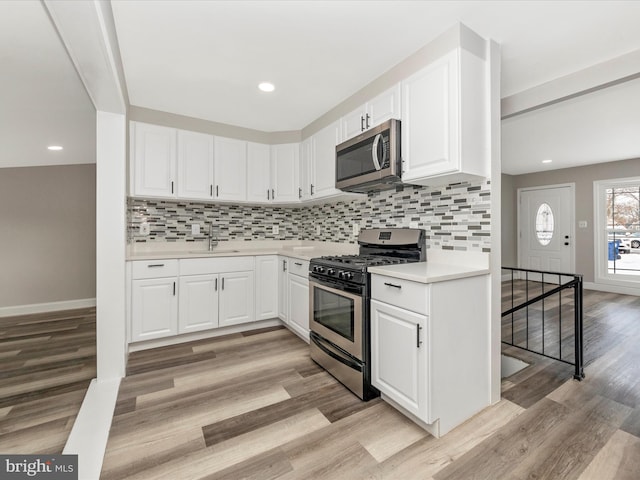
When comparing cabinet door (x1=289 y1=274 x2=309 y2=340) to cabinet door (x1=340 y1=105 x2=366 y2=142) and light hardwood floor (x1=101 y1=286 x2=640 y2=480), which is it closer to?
light hardwood floor (x1=101 y1=286 x2=640 y2=480)

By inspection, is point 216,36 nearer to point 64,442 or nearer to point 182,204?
point 182,204

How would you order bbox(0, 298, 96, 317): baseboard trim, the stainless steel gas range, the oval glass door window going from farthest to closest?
1. the oval glass door window
2. bbox(0, 298, 96, 317): baseboard trim
3. the stainless steel gas range

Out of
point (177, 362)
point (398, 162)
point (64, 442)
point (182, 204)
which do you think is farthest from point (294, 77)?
point (64, 442)

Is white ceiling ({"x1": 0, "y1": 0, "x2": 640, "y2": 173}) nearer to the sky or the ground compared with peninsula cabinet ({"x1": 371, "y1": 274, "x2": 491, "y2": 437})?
nearer to the sky

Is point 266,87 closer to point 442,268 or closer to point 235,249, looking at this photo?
point 235,249

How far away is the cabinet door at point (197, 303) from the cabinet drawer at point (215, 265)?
0.19 feet

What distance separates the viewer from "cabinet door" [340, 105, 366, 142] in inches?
102

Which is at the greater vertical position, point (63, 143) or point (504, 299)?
point (63, 143)

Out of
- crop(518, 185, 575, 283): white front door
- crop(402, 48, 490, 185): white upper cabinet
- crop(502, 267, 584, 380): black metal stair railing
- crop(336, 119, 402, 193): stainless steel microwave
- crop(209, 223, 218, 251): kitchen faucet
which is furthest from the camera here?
crop(518, 185, 575, 283): white front door

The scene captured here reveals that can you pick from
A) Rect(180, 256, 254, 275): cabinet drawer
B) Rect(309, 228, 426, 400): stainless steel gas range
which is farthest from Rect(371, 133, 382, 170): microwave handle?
Rect(180, 256, 254, 275): cabinet drawer

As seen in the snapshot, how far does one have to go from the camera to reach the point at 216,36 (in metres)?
1.96

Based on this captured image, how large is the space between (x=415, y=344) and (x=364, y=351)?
43cm

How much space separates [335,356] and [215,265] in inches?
60.3

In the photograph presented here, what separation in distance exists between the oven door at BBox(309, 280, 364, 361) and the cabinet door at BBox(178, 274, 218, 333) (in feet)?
3.51
